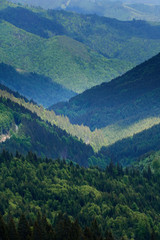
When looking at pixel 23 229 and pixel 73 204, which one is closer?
pixel 23 229

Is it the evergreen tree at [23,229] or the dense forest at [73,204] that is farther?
the dense forest at [73,204]

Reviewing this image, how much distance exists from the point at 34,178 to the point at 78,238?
70521 mm

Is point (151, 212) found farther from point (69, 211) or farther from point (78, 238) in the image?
point (78, 238)

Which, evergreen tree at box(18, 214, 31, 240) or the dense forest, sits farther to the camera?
the dense forest

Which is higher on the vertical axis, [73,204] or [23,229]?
[73,204]

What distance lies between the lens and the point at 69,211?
177 m

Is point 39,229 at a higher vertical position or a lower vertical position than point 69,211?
lower

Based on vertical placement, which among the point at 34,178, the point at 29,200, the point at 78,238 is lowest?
the point at 78,238

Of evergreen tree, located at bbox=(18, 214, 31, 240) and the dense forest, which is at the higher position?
the dense forest

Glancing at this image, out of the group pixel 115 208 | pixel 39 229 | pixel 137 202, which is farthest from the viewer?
pixel 137 202

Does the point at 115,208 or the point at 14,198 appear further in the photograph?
the point at 115,208

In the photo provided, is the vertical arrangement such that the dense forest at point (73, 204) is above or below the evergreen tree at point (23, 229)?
above

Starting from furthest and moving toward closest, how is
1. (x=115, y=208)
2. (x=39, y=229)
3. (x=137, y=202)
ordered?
(x=137, y=202) < (x=115, y=208) < (x=39, y=229)

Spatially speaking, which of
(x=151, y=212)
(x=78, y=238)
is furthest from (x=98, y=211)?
(x=78, y=238)
